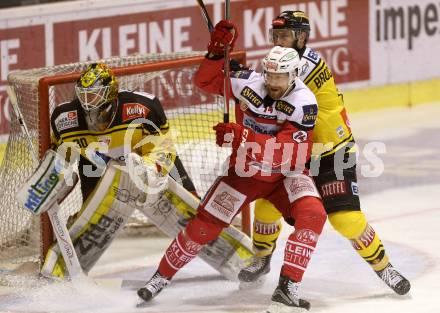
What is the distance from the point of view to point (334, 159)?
5.61m

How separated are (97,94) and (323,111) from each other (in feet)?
3.21

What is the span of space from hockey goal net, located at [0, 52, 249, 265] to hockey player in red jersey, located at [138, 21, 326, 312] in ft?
2.56

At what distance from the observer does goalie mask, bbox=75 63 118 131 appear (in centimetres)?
564

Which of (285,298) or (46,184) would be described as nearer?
(285,298)

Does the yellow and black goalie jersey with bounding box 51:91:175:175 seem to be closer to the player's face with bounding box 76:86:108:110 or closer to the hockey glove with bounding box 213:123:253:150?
the player's face with bounding box 76:86:108:110

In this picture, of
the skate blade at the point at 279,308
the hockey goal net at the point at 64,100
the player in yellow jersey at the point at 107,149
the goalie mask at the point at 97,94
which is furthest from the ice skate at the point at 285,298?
the hockey goal net at the point at 64,100

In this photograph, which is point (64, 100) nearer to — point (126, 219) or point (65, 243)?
point (126, 219)

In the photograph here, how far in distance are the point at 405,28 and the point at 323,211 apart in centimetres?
466

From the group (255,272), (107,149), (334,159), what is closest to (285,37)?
(334,159)

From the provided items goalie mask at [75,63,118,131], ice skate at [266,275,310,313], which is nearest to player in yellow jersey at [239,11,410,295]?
ice skate at [266,275,310,313]

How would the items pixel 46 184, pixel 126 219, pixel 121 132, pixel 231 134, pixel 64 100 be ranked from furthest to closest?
pixel 64 100 < pixel 126 219 < pixel 121 132 < pixel 46 184 < pixel 231 134

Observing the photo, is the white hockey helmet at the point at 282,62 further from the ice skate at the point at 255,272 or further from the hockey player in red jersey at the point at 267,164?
the ice skate at the point at 255,272

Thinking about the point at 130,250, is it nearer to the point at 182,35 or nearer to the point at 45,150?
the point at 45,150

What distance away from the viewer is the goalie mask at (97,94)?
564cm
